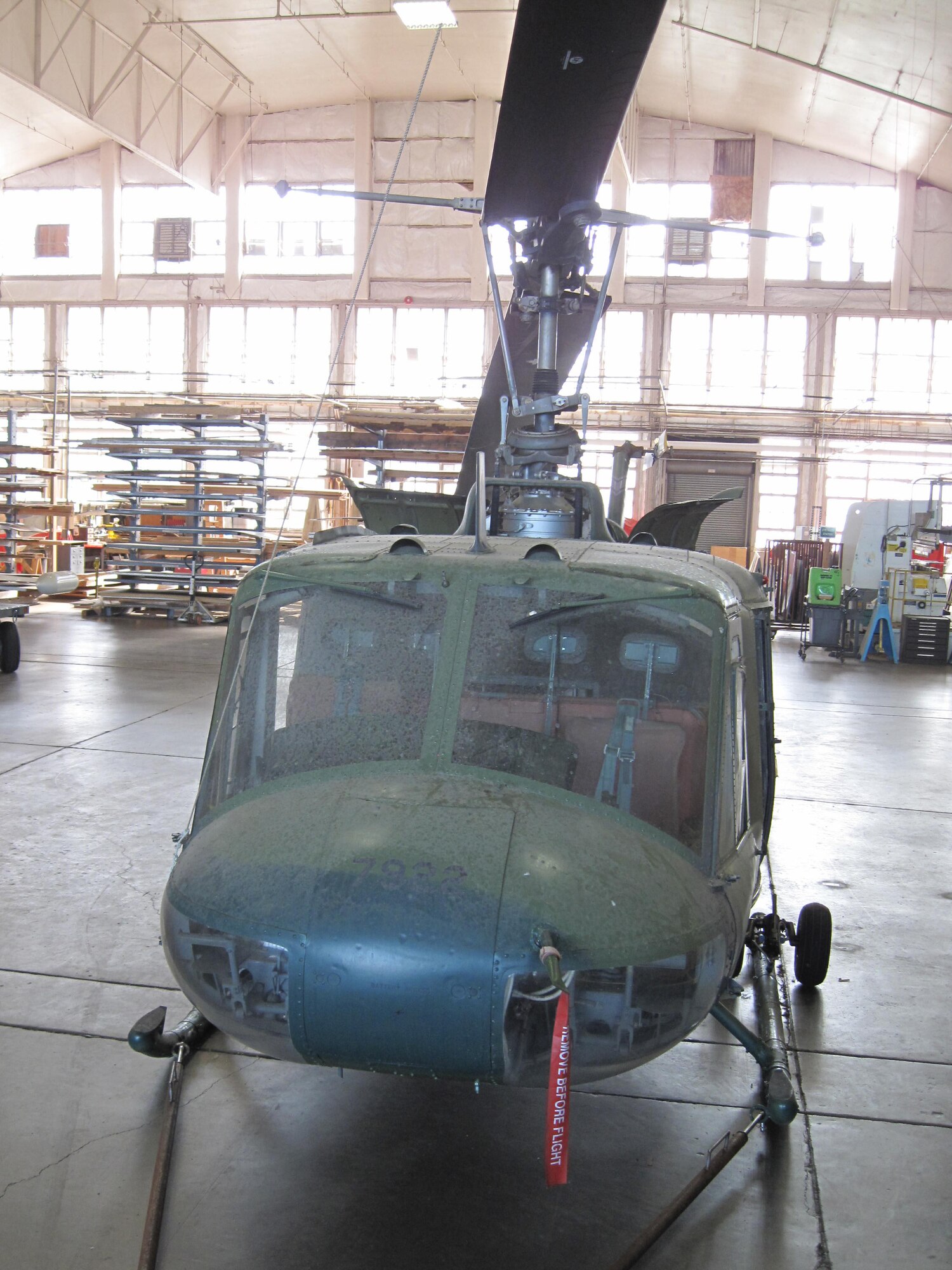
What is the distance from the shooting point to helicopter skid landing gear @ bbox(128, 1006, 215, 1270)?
2.52 meters

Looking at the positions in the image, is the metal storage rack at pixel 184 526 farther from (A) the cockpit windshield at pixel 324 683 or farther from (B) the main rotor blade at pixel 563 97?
(A) the cockpit windshield at pixel 324 683

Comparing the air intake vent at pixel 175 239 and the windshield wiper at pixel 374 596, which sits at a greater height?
the air intake vent at pixel 175 239

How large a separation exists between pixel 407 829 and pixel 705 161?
2530 cm

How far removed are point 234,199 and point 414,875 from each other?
86.4 ft

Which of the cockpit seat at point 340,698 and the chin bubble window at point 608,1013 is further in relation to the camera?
the cockpit seat at point 340,698

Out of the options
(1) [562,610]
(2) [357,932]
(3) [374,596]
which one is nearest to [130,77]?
(3) [374,596]

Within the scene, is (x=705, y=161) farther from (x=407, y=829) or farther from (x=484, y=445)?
(x=407, y=829)

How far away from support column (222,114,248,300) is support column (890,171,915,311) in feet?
49.1

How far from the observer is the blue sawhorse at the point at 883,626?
1559 centimetres

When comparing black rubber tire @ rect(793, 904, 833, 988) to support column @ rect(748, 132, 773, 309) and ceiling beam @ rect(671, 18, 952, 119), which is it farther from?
support column @ rect(748, 132, 773, 309)

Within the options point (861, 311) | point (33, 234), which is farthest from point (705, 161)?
point (33, 234)

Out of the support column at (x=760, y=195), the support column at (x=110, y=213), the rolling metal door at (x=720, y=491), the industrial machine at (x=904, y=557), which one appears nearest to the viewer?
the industrial machine at (x=904, y=557)

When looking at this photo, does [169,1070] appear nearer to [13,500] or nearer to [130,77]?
[13,500]

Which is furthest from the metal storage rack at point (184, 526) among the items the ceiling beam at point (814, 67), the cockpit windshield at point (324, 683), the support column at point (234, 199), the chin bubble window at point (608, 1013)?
the chin bubble window at point (608, 1013)
